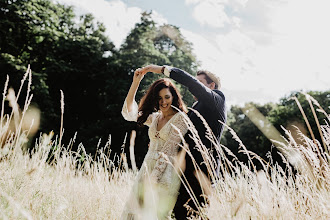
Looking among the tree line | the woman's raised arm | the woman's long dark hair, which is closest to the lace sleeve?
the woman's long dark hair

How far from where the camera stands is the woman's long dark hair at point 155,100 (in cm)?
251

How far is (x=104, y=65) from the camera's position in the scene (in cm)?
1938

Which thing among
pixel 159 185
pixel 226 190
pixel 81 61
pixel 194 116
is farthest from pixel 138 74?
pixel 81 61

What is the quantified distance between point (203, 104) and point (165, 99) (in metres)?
0.43

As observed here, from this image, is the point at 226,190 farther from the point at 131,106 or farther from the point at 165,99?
the point at 131,106

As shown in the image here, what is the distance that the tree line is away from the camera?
51.7 feet

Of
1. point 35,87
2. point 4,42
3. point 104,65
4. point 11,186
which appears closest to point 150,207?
point 11,186

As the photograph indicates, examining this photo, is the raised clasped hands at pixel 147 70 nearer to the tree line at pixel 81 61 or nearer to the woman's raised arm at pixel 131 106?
the woman's raised arm at pixel 131 106

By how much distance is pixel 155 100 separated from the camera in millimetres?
2535

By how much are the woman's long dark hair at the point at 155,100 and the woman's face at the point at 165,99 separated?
0.12ft

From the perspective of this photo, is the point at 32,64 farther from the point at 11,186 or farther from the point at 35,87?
the point at 11,186

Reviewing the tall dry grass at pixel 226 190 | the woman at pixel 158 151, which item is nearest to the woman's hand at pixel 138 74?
the woman at pixel 158 151

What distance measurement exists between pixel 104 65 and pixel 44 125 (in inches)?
239

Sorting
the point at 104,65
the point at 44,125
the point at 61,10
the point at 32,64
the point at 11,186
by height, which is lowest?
the point at 44,125
